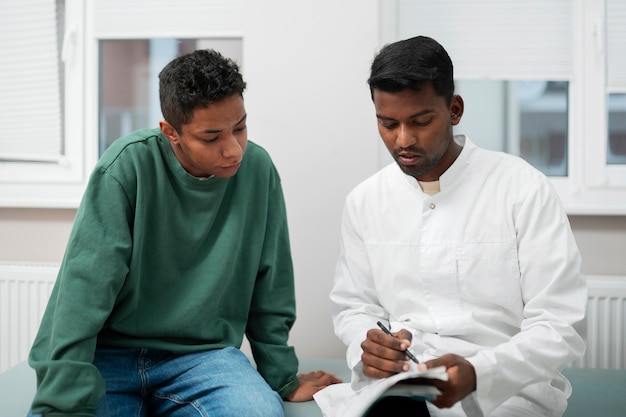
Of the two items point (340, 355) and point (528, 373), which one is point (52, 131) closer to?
point (340, 355)

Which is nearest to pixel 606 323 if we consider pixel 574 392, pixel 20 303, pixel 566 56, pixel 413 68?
pixel 574 392

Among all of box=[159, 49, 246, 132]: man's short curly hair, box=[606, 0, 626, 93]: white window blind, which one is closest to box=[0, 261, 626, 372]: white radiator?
box=[159, 49, 246, 132]: man's short curly hair

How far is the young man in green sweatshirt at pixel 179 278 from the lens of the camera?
1526 mm

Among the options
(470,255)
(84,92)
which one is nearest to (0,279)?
(84,92)

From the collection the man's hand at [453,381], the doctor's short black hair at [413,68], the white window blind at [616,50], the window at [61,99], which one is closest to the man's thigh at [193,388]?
the man's hand at [453,381]

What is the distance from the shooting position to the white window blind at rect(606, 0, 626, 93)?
2.35 metres

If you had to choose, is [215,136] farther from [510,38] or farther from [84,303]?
[510,38]

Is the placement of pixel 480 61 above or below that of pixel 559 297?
above

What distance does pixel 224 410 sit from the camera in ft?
5.01

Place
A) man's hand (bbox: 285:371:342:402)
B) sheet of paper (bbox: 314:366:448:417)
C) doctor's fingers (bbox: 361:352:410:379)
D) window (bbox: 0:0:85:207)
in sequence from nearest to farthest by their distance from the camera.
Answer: sheet of paper (bbox: 314:366:448:417)
doctor's fingers (bbox: 361:352:410:379)
man's hand (bbox: 285:371:342:402)
window (bbox: 0:0:85:207)

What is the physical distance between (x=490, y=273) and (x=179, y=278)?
76 centimetres

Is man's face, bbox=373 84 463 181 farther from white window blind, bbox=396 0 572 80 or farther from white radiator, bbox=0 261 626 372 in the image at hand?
white radiator, bbox=0 261 626 372

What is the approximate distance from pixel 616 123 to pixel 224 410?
1.77 m

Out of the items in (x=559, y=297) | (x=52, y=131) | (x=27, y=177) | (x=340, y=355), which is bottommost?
(x=340, y=355)
